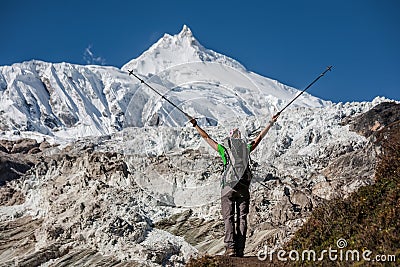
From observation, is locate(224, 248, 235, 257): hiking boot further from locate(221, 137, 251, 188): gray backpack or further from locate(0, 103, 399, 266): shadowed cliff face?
locate(0, 103, 399, 266): shadowed cliff face

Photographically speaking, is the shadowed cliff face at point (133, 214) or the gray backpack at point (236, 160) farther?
the shadowed cliff face at point (133, 214)

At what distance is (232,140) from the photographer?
789cm

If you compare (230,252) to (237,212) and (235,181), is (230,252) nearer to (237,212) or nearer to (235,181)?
(237,212)

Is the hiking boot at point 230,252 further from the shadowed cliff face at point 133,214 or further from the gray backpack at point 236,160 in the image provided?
the shadowed cliff face at point 133,214

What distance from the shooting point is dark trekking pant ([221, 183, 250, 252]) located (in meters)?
8.11

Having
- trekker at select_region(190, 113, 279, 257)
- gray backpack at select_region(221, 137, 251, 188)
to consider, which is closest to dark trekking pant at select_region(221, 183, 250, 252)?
trekker at select_region(190, 113, 279, 257)

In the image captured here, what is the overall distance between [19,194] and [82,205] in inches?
669

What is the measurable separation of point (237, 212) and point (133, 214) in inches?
871

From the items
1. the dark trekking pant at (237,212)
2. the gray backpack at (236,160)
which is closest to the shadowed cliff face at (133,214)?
the dark trekking pant at (237,212)

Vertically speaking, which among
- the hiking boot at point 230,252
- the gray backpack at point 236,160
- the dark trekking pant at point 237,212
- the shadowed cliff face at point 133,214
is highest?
the shadowed cliff face at point 133,214

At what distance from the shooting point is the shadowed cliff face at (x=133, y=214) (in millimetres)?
25078

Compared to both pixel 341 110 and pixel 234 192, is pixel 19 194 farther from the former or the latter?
pixel 234 192

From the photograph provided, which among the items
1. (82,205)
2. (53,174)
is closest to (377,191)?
(82,205)

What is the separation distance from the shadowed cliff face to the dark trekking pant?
4293 mm
